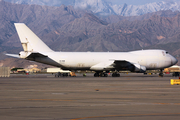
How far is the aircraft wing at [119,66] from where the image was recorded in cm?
6769

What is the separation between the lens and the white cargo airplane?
68250 millimetres

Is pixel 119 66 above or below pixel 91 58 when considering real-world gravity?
below

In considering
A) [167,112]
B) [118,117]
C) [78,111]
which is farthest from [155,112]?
[78,111]

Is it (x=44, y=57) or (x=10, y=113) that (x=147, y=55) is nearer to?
(x=44, y=57)

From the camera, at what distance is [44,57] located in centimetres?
6825

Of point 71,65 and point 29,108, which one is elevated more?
point 71,65

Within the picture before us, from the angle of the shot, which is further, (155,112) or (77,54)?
(77,54)

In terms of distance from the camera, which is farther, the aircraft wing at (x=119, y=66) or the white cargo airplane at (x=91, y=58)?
the white cargo airplane at (x=91, y=58)

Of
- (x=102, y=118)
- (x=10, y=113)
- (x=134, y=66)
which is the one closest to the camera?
(x=102, y=118)

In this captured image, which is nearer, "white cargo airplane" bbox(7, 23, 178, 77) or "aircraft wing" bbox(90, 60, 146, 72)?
"aircraft wing" bbox(90, 60, 146, 72)

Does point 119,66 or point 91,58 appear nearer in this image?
point 119,66

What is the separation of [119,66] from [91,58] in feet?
19.6

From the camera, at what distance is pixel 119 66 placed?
68.9 m

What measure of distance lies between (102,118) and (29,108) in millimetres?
4986
